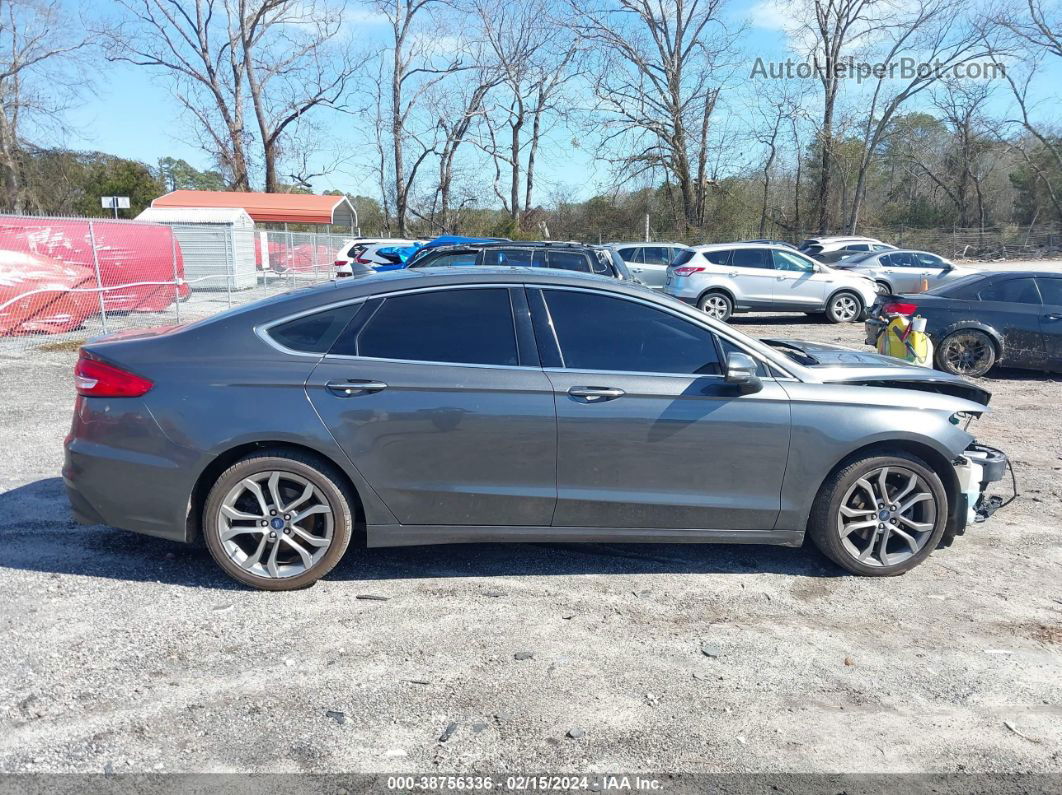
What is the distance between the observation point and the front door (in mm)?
4059

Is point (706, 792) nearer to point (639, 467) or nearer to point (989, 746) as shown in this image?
point (989, 746)

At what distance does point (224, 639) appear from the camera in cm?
364

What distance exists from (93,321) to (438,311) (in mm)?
12238

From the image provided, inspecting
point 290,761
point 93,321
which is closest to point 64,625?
point 290,761

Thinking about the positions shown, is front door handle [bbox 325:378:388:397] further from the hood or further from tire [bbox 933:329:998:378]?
tire [bbox 933:329:998:378]

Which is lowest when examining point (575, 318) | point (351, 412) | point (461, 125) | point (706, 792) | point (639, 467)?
point (706, 792)

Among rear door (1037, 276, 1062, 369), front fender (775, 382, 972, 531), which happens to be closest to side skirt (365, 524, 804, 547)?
front fender (775, 382, 972, 531)

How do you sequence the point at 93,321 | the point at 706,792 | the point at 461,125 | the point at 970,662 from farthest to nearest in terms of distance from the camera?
the point at 461,125, the point at 93,321, the point at 970,662, the point at 706,792

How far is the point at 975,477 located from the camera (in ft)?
14.6

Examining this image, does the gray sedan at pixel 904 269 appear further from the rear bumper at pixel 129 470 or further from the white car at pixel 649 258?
the rear bumper at pixel 129 470

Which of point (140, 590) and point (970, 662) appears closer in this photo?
point (970, 662)

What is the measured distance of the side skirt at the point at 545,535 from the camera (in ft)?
13.5

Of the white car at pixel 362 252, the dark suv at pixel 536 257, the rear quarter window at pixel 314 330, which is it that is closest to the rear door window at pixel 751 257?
the dark suv at pixel 536 257

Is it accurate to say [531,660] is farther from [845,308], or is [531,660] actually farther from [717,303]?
[845,308]
